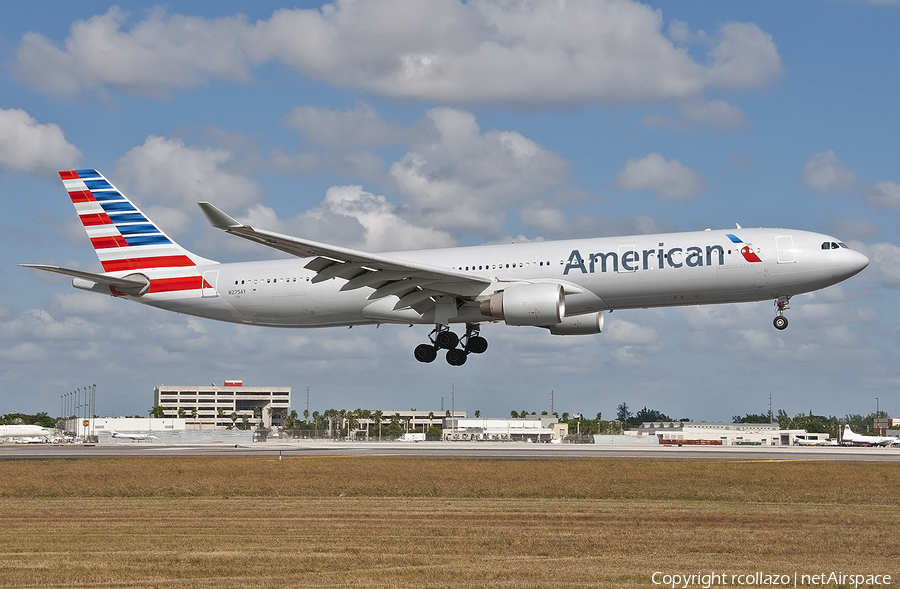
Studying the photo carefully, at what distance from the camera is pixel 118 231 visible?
4959cm

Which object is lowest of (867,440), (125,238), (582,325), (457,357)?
(867,440)

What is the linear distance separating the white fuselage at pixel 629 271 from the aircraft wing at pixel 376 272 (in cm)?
63

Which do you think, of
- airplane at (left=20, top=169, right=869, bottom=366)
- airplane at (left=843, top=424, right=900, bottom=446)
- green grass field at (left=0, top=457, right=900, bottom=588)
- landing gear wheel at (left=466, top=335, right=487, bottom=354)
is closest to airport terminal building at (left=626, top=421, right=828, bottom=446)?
airplane at (left=843, top=424, right=900, bottom=446)

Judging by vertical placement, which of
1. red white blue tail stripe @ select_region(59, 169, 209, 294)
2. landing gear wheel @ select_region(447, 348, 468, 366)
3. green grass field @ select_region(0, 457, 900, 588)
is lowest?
green grass field @ select_region(0, 457, 900, 588)

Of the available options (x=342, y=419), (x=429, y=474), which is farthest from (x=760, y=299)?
(x=342, y=419)

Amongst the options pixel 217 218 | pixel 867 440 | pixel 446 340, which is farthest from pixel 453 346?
pixel 867 440

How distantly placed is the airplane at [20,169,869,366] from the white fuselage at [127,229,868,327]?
0.15 ft

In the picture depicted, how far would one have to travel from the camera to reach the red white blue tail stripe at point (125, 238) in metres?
47.7

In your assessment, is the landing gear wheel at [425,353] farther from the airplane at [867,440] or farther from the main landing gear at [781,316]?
the airplane at [867,440]

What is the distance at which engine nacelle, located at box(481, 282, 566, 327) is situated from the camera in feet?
130

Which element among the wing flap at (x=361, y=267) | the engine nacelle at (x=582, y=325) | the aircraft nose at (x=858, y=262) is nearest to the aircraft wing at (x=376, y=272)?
the wing flap at (x=361, y=267)

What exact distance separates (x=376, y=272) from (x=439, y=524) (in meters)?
19.6

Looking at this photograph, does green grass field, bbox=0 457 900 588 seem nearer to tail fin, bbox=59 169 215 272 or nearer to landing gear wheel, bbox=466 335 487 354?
landing gear wheel, bbox=466 335 487 354

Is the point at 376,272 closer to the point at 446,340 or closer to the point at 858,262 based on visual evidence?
the point at 446,340
